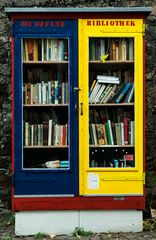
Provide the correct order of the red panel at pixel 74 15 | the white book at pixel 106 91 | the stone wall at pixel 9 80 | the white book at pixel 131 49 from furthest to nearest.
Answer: the stone wall at pixel 9 80, the white book at pixel 106 91, the white book at pixel 131 49, the red panel at pixel 74 15

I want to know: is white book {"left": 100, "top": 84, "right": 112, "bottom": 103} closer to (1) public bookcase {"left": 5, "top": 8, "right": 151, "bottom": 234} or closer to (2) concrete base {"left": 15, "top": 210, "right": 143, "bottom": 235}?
(1) public bookcase {"left": 5, "top": 8, "right": 151, "bottom": 234}

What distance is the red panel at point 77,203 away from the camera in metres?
5.30

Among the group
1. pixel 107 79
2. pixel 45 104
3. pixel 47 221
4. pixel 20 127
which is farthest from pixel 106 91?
pixel 47 221

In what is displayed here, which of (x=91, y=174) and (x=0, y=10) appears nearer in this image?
(x=91, y=174)

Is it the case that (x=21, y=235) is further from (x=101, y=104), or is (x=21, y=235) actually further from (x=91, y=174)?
(x=101, y=104)

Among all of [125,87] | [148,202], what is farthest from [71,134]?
[148,202]

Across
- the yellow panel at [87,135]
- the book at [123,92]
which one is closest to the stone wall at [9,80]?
the book at [123,92]

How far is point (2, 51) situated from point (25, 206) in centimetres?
241

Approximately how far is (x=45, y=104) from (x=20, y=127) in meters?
0.43

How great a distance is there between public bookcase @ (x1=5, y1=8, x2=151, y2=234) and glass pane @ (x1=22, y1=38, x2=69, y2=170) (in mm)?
12

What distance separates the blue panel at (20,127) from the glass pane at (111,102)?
0.77 feet

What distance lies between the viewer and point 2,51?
21.3ft

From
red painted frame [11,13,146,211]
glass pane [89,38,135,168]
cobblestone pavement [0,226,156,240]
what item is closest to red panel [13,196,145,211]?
red painted frame [11,13,146,211]

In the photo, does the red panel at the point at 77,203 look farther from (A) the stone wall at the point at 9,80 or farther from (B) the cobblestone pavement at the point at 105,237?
(A) the stone wall at the point at 9,80
